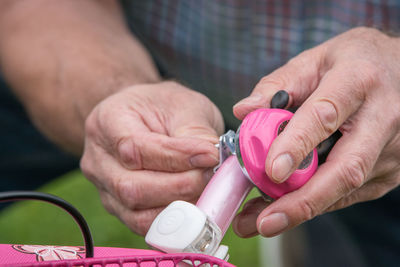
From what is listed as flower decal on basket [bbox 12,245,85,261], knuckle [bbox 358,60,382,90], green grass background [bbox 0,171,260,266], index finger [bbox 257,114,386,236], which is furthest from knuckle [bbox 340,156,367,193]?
green grass background [bbox 0,171,260,266]

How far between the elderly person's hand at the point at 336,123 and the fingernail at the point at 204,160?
0.24 feet

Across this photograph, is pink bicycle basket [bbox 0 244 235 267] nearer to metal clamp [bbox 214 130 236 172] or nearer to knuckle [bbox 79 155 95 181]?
metal clamp [bbox 214 130 236 172]

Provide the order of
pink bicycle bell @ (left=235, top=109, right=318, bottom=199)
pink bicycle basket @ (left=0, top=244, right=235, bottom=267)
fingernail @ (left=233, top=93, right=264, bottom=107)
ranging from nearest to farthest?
pink bicycle basket @ (left=0, top=244, right=235, bottom=267) → pink bicycle bell @ (left=235, top=109, right=318, bottom=199) → fingernail @ (left=233, top=93, right=264, bottom=107)

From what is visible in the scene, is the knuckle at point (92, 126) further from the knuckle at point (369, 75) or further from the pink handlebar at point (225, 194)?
the knuckle at point (369, 75)

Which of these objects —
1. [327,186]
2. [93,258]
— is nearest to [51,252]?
[93,258]

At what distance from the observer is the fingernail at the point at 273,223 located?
0.56m

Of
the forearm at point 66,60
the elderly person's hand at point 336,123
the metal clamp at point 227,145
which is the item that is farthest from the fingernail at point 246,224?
the forearm at point 66,60

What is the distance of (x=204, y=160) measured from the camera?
661 mm

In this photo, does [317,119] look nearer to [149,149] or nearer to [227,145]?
[227,145]

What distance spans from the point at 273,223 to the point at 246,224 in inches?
3.9

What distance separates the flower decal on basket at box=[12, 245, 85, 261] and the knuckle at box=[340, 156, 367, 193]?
0.32 metres

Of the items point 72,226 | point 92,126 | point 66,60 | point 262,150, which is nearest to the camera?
point 262,150

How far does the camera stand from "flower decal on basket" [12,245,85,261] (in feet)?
1.52

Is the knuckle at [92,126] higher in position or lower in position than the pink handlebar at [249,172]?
lower
